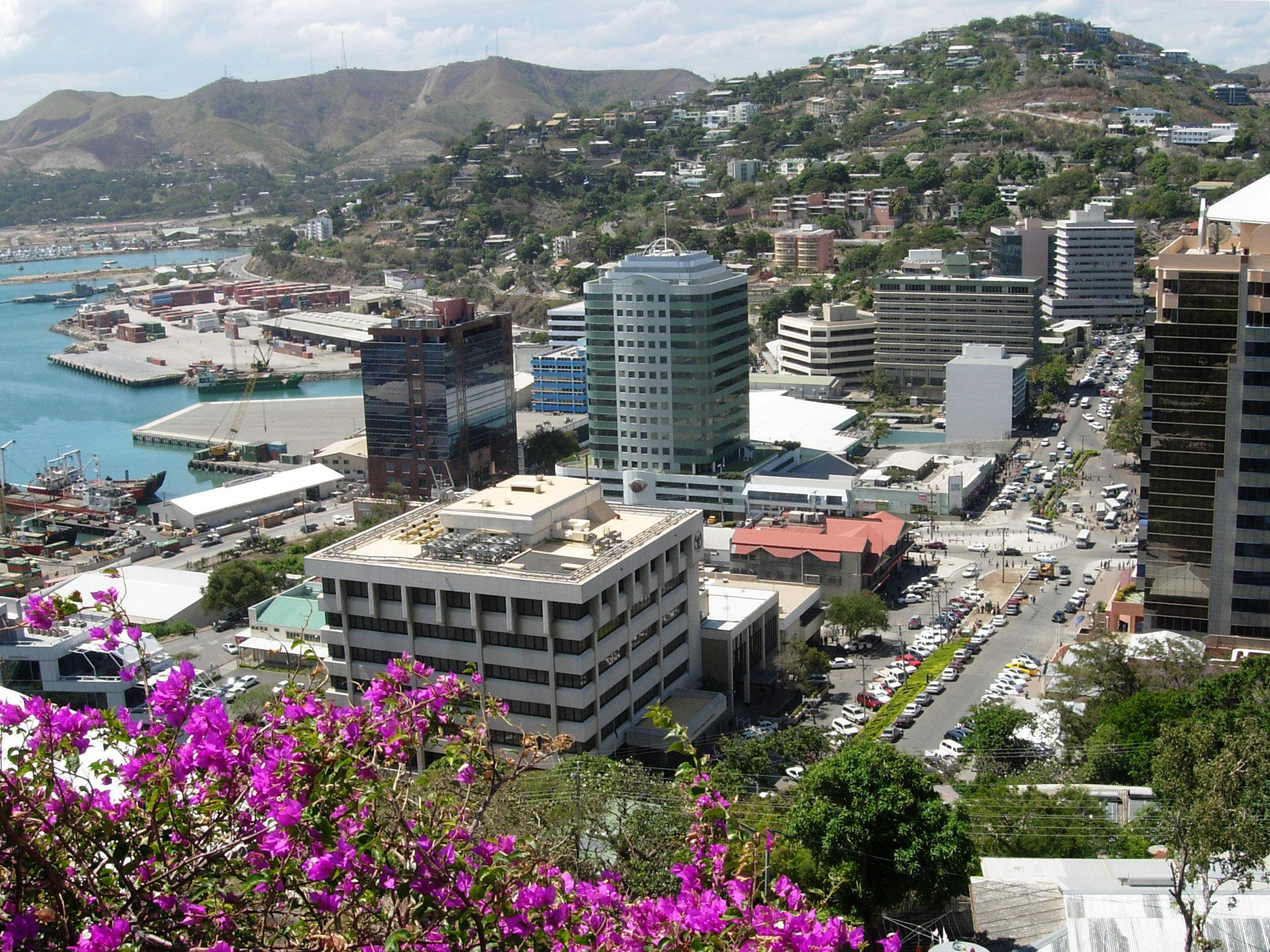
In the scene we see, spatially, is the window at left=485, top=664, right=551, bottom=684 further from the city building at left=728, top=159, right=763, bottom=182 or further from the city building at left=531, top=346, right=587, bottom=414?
the city building at left=728, top=159, right=763, bottom=182

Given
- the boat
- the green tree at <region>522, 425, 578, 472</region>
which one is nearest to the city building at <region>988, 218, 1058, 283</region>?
the green tree at <region>522, 425, 578, 472</region>

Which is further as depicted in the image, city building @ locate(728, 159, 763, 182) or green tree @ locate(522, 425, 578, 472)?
city building @ locate(728, 159, 763, 182)

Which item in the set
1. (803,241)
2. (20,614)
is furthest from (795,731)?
(803,241)

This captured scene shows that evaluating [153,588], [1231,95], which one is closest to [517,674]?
[153,588]

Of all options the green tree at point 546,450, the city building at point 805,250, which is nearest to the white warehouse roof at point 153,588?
the green tree at point 546,450

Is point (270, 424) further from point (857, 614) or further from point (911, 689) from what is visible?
point (911, 689)

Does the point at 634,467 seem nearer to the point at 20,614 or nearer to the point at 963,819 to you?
the point at 20,614
